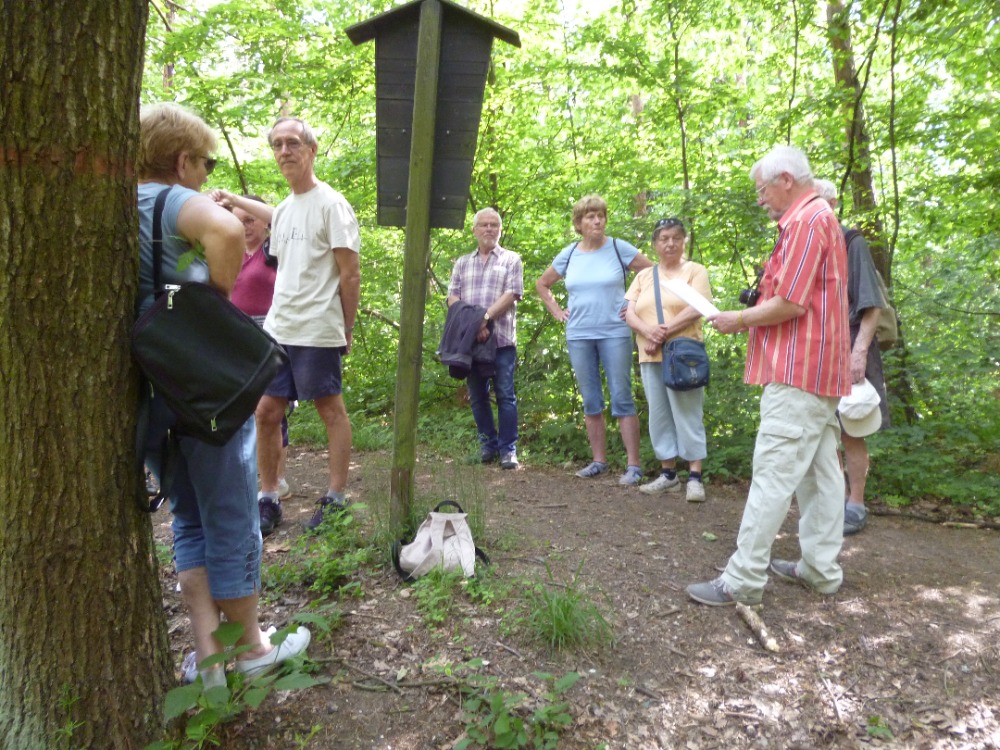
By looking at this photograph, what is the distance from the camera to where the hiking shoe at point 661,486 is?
16.3 feet

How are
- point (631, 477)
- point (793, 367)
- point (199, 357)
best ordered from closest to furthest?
point (199, 357) → point (793, 367) → point (631, 477)

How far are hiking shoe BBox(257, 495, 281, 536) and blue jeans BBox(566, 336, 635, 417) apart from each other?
2.60 m

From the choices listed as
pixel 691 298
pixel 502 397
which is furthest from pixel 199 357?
pixel 502 397

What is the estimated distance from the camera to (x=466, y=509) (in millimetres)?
3648

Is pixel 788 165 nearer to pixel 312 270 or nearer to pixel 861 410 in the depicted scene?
pixel 861 410

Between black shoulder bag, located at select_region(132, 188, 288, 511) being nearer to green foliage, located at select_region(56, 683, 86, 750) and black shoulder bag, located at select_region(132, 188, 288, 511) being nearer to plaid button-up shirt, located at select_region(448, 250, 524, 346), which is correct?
green foliage, located at select_region(56, 683, 86, 750)

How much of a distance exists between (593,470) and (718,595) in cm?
247

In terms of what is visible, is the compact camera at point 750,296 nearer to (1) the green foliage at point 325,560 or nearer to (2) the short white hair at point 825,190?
(2) the short white hair at point 825,190

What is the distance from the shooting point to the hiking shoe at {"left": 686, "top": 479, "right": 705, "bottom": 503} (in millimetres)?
4785

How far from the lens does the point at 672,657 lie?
8.82 feet

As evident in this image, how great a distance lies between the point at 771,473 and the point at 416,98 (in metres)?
2.36

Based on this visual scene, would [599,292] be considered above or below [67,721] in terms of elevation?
above

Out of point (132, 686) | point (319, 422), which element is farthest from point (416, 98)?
point (319, 422)

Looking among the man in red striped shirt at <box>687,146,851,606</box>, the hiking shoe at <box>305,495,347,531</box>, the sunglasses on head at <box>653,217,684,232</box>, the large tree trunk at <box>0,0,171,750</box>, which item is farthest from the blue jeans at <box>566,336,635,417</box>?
the large tree trunk at <box>0,0,171,750</box>
